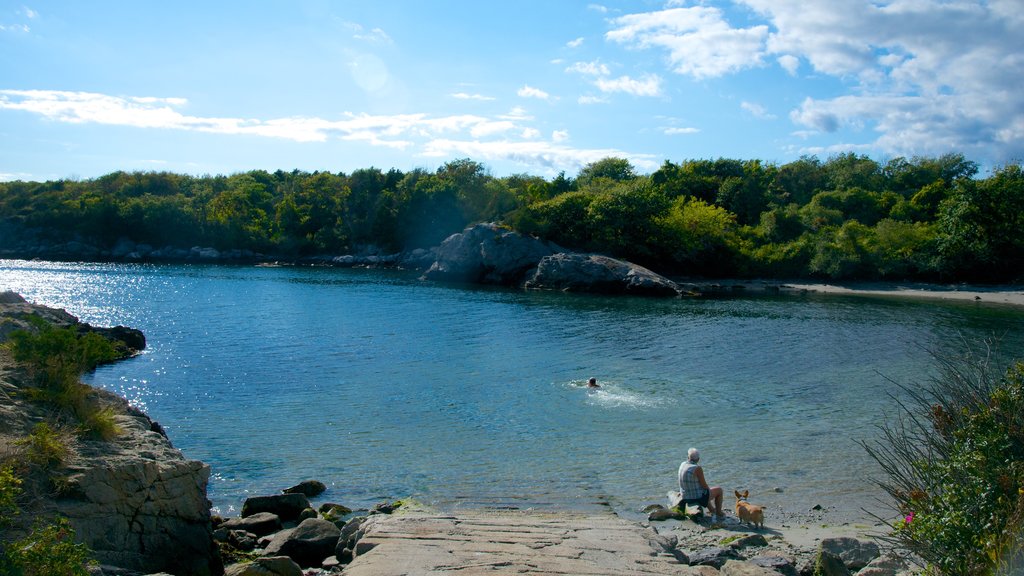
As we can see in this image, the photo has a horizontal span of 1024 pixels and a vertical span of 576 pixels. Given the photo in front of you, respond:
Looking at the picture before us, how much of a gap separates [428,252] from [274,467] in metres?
79.4

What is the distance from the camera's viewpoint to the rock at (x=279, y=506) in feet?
49.9

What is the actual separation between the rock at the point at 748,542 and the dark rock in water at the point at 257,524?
29.9 feet

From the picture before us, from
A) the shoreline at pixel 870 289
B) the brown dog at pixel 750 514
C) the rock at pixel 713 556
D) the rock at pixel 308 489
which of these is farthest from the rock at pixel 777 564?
the shoreline at pixel 870 289

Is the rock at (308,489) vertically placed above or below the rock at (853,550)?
below

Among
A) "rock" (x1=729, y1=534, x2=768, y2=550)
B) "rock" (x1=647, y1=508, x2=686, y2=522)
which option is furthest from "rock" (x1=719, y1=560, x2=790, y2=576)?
"rock" (x1=647, y1=508, x2=686, y2=522)

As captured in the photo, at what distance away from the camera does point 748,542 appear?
1283cm

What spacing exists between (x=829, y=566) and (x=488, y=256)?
219ft

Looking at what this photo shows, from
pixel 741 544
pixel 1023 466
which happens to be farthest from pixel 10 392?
pixel 1023 466

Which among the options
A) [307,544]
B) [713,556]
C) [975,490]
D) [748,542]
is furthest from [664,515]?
[975,490]

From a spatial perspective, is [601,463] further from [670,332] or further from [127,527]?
[670,332]

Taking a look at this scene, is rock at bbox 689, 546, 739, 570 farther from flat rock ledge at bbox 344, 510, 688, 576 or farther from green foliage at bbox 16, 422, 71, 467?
green foliage at bbox 16, 422, 71, 467

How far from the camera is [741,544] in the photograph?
12.8 meters

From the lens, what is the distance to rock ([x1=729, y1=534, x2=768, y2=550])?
12.7 metres

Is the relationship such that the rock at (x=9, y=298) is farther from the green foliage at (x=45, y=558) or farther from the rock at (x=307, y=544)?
the green foliage at (x=45, y=558)
